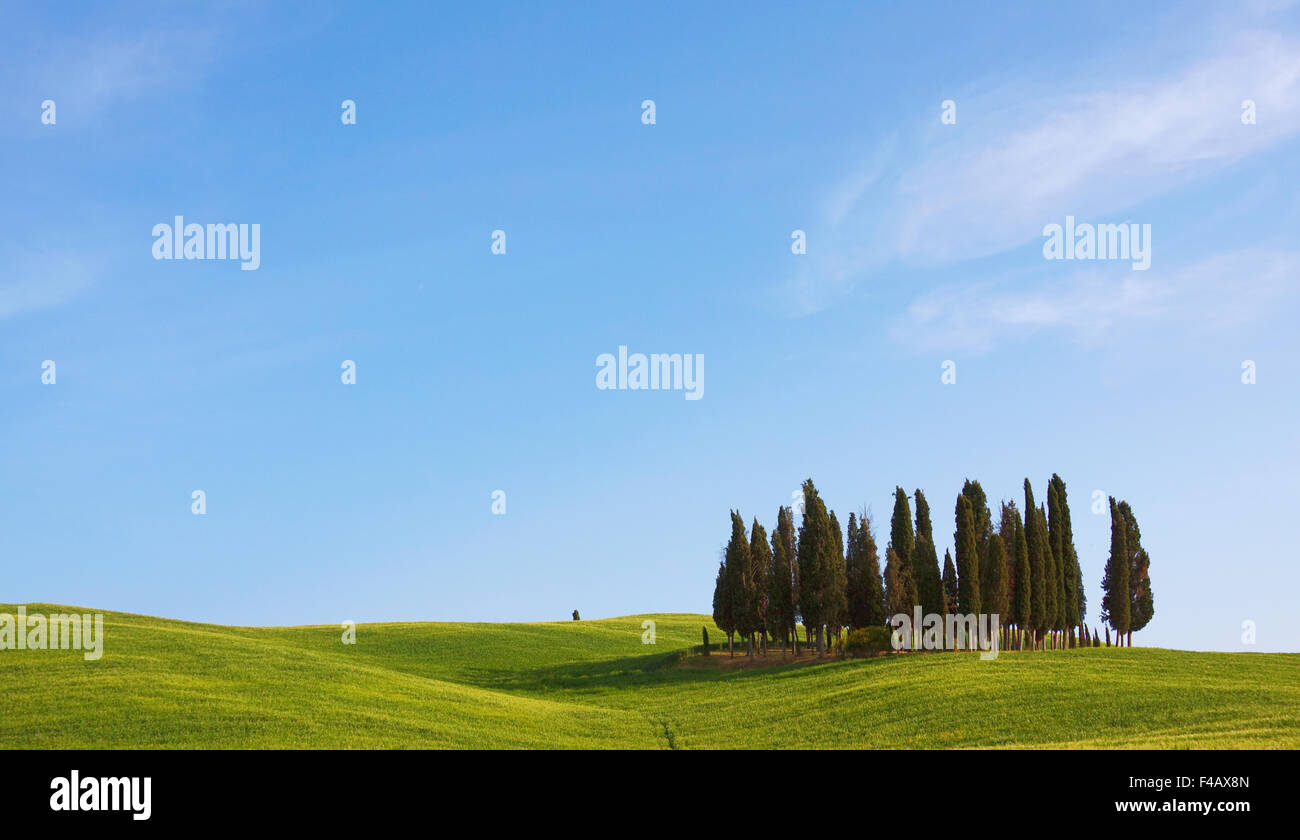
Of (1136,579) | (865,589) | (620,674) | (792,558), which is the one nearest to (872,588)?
(865,589)

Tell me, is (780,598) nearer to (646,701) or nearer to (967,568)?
(967,568)

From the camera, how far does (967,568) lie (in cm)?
6825

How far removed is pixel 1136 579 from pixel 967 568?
79.6 ft

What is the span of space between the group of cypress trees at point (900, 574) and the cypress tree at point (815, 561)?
7 centimetres

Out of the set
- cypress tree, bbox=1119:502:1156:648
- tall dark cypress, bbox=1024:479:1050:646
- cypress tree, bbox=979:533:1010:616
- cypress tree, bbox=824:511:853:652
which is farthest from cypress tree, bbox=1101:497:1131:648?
cypress tree, bbox=824:511:853:652

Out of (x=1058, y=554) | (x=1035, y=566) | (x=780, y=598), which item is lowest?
(x=780, y=598)

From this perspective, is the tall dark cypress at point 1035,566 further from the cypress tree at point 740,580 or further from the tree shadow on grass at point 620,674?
the cypress tree at point 740,580

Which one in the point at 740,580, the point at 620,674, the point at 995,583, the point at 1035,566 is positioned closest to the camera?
the point at 620,674

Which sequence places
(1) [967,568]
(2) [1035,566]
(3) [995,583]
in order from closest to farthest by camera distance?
(1) [967,568]
(3) [995,583]
(2) [1035,566]

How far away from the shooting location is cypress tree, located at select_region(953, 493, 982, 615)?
6769 centimetres

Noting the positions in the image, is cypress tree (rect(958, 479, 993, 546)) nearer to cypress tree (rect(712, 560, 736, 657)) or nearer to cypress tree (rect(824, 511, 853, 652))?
cypress tree (rect(824, 511, 853, 652))

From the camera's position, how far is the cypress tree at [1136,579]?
269 ft
